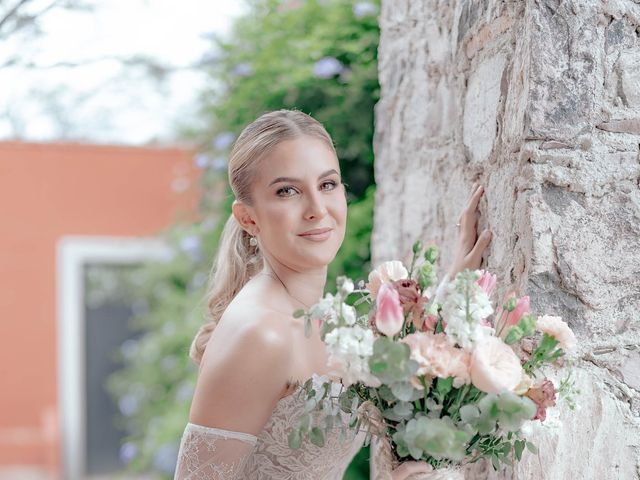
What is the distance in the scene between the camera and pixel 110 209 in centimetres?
861

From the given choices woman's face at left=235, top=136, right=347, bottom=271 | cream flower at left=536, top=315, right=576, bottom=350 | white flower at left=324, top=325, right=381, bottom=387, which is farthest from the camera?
woman's face at left=235, top=136, right=347, bottom=271

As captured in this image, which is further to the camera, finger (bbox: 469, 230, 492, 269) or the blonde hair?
finger (bbox: 469, 230, 492, 269)

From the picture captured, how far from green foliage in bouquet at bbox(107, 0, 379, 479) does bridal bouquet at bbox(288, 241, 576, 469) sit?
236cm

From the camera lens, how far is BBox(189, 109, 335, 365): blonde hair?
192 centimetres

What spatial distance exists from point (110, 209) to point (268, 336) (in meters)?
7.06

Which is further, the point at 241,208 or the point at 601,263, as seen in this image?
the point at 241,208

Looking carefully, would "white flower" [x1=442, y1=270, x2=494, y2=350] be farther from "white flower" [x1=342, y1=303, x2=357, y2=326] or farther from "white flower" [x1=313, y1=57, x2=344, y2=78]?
"white flower" [x1=313, y1=57, x2=344, y2=78]

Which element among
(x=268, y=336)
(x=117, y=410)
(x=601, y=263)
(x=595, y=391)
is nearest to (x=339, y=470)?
(x=268, y=336)

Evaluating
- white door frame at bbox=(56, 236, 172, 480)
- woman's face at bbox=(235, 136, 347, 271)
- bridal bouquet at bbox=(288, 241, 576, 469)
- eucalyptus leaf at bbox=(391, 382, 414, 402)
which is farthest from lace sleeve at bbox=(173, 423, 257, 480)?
white door frame at bbox=(56, 236, 172, 480)

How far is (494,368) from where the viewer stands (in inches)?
56.8

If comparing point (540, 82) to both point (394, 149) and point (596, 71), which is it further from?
point (394, 149)

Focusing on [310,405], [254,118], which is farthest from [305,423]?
[254,118]

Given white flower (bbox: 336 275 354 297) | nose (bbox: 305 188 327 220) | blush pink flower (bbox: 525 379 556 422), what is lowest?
blush pink flower (bbox: 525 379 556 422)

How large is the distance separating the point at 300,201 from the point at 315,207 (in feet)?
0.13
